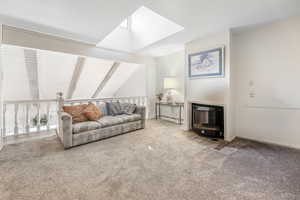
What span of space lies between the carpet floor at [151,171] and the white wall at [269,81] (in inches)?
14.7

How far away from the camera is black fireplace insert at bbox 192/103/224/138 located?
2.83 m

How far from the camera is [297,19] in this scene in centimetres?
226

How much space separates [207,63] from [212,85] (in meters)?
0.53

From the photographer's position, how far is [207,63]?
2982 millimetres

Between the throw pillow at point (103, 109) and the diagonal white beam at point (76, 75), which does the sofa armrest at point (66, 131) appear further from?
the diagonal white beam at point (76, 75)

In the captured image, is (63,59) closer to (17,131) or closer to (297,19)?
(17,131)

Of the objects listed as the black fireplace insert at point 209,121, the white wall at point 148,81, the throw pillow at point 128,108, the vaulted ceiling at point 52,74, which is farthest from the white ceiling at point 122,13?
the white wall at point 148,81

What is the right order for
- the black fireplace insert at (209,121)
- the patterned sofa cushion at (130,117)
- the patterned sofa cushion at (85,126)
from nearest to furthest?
the patterned sofa cushion at (85,126), the black fireplace insert at (209,121), the patterned sofa cushion at (130,117)

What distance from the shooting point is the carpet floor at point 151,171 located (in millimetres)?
1347

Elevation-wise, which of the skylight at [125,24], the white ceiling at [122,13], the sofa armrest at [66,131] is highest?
the skylight at [125,24]

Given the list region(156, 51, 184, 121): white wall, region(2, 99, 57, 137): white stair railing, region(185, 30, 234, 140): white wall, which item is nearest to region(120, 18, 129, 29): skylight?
region(156, 51, 184, 121): white wall

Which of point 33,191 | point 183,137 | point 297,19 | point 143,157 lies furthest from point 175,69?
point 33,191

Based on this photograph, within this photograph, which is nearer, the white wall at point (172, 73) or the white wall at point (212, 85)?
the white wall at point (212, 85)

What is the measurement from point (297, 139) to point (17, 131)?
5.54 meters
